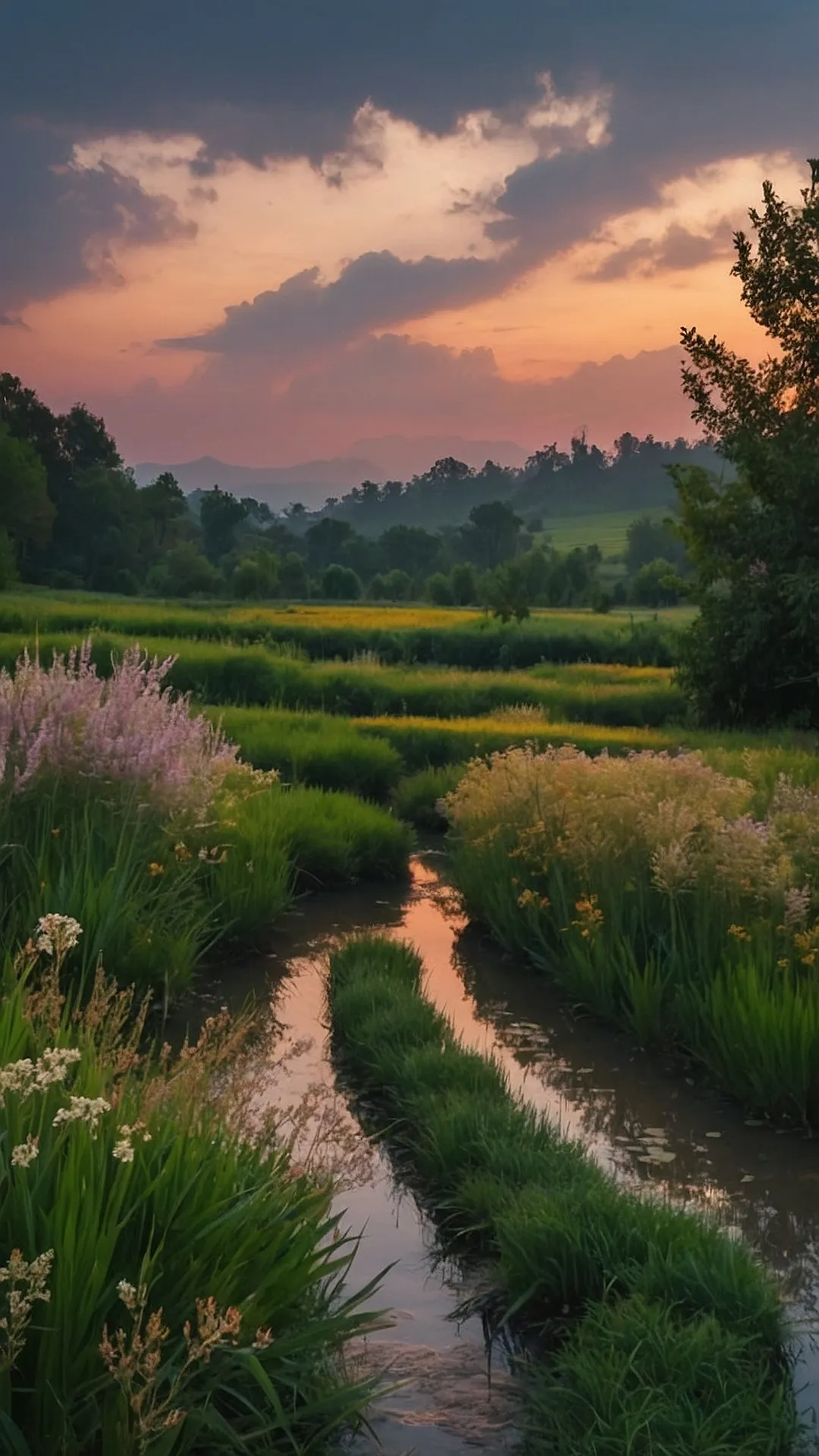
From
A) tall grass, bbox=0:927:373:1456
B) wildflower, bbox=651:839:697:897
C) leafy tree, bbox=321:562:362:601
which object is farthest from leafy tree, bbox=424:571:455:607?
tall grass, bbox=0:927:373:1456

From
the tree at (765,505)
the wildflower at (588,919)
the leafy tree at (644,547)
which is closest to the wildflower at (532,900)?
the wildflower at (588,919)

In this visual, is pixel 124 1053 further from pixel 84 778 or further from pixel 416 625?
pixel 416 625

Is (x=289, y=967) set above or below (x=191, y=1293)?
below

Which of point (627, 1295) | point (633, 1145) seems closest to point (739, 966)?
point (633, 1145)

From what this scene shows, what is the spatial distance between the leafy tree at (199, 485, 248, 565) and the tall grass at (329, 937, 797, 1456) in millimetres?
115258

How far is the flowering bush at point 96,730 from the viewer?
8219 millimetres

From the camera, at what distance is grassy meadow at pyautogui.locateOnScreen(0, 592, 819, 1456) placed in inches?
127

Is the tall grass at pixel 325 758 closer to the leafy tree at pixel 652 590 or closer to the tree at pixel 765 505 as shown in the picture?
the tree at pixel 765 505

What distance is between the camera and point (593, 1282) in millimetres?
4516

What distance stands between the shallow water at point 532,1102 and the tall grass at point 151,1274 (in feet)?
1.29

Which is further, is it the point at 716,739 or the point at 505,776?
the point at 716,739

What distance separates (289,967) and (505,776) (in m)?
2.65

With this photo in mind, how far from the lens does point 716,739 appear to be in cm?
1717

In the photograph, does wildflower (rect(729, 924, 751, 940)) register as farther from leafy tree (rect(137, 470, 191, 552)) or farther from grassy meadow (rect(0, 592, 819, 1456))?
leafy tree (rect(137, 470, 191, 552))
